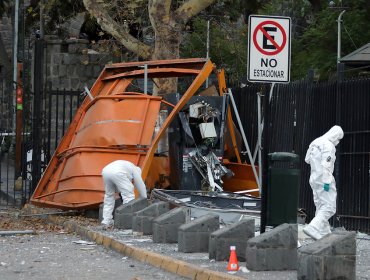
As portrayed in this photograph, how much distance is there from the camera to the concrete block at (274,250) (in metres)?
11.0

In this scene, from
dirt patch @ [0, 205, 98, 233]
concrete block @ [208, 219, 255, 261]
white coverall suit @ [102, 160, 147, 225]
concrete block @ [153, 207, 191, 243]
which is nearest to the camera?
concrete block @ [208, 219, 255, 261]

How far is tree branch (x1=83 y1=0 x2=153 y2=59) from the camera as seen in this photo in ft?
80.2

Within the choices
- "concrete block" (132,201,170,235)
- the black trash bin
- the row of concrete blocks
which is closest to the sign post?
the black trash bin

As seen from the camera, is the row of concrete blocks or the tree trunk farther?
the tree trunk

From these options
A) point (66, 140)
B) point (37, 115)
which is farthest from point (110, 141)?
point (37, 115)

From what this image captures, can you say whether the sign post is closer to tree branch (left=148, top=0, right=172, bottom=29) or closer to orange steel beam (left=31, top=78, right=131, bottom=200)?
orange steel beam (left=31, top=78, right=131, bottom=200)

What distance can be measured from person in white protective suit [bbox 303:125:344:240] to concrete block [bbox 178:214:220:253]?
143cm

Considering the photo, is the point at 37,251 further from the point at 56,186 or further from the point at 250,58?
the point at 56,186

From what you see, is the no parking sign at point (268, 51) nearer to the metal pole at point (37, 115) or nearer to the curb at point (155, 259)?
the curb at point (155, 259)

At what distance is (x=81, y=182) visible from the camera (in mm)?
19312

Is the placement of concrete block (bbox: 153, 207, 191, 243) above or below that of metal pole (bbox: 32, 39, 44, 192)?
below

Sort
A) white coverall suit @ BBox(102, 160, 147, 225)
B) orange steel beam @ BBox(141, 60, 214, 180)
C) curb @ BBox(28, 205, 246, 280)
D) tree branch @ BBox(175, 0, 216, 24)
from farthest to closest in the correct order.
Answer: tree branch @ BBox(175, 0, 216, 24) < orange steel beam @ BBox(141, 60, 214, 180) < white coverall suit @ BBox(102, 160, 147, 225) < curb @ BBox(28, 205, 246, 280)

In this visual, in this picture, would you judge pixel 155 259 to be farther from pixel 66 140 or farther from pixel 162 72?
pixel 66 140

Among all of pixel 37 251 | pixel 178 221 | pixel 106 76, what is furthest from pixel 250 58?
pixel 106 76
